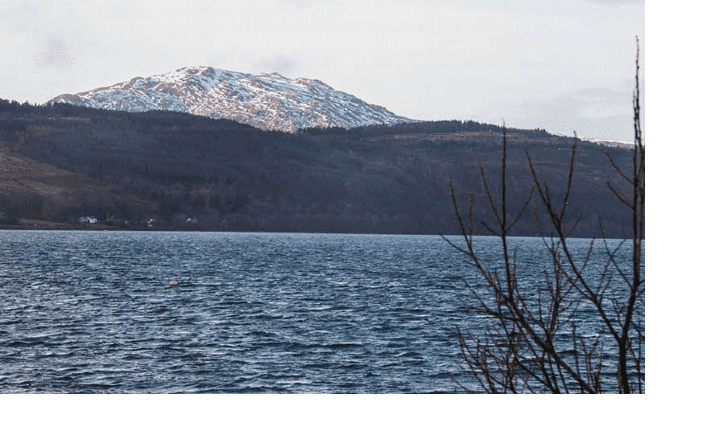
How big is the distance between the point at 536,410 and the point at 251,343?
130 feet

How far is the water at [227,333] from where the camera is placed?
34.4m

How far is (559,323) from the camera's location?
254 inches

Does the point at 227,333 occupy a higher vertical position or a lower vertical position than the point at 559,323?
lower

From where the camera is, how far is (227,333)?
49.1 meters

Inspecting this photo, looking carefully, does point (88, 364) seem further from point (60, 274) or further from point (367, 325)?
point (60, 274)

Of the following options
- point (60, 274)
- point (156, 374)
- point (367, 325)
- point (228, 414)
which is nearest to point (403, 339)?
point (367, 325)

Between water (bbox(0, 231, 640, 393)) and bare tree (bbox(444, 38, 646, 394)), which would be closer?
bare tree (bbox(444, 38, 646, 394))

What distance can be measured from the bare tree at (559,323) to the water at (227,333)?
3.22m

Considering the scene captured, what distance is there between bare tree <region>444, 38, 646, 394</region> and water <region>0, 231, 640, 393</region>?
322 centimetres

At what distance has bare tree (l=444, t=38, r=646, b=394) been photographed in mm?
5875

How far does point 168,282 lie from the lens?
288 feet

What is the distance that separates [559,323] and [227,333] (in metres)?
44.4

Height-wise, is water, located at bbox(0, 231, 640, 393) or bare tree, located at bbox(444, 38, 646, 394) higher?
bare tree, located at bbox(444, 38, 646, 394)

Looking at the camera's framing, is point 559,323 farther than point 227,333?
No
